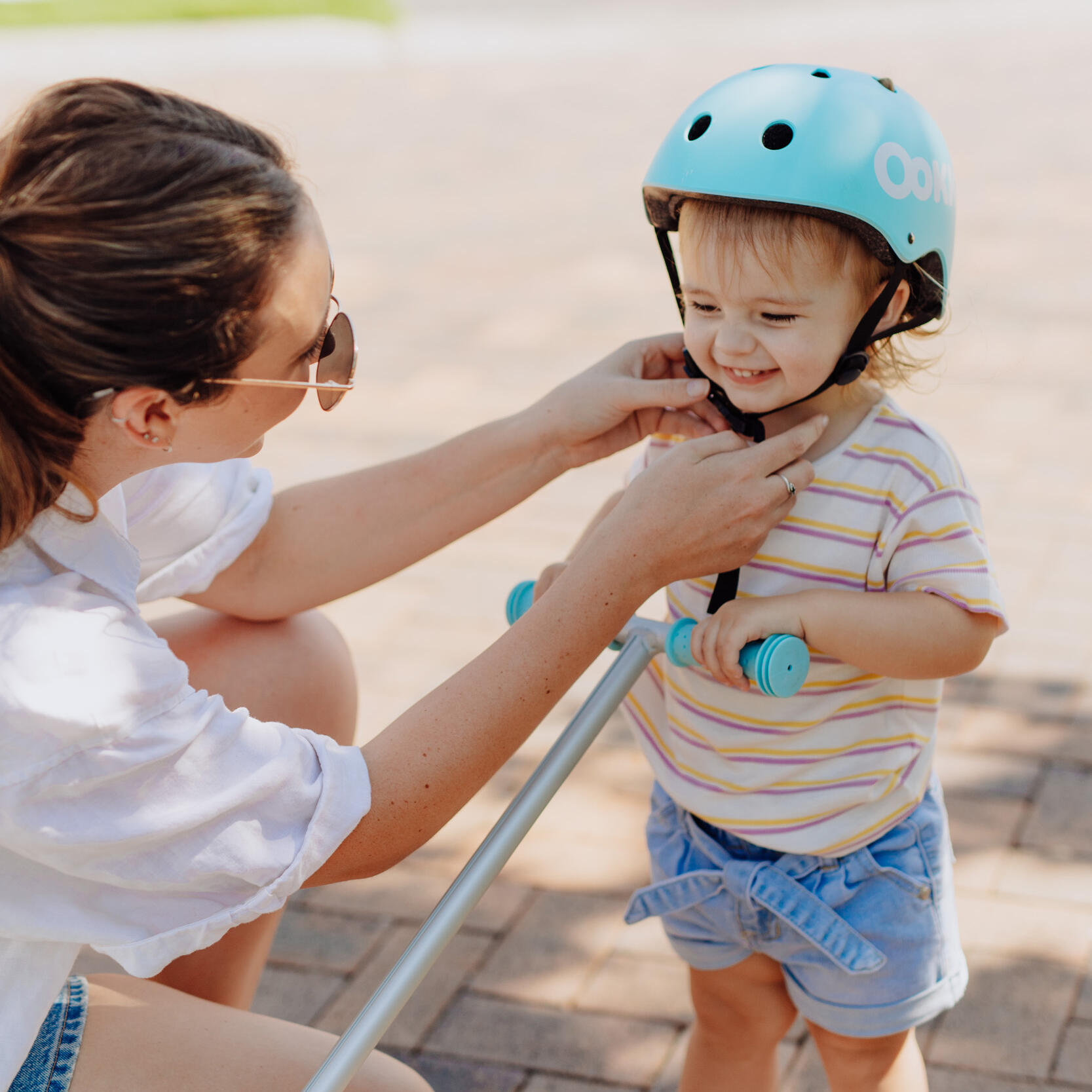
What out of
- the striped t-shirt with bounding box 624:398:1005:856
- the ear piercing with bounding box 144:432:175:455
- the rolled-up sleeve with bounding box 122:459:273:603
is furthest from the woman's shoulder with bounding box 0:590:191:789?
the striped t-shirt with bounding box 624:398:1005:856

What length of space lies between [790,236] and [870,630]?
1.83ft

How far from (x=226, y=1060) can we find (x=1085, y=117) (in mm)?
10123

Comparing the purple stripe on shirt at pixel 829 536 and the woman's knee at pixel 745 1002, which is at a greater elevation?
the purple stripe on shirt at pixel 829 536

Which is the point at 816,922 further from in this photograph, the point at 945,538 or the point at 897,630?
the point at 945,538

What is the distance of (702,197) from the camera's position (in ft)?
6.91

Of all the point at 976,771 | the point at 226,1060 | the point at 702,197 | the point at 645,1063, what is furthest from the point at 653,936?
the point at 702,197

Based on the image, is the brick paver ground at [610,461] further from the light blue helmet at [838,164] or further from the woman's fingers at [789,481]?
the woman's fingers at [789,481]

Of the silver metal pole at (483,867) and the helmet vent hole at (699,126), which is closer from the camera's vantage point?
the silver metal pole at (483,867)

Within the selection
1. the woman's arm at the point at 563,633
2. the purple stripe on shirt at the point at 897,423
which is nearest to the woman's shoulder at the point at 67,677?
the woman's arm at the point at 563,633

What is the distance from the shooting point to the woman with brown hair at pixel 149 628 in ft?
5.81

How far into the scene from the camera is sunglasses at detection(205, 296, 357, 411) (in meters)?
2.11

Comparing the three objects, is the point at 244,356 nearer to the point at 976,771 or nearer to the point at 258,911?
the point at 258,911

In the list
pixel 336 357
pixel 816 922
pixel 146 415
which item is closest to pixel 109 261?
pixel 146 415

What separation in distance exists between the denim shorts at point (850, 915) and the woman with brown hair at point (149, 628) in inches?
18.5
